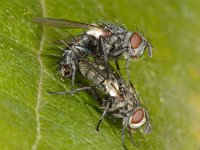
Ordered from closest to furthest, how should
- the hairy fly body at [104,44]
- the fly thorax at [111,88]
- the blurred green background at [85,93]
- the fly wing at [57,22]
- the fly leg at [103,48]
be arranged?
the blurred green background at [85,93], the fly wing at [57,22], the fly thorax at [111,88], the fly leg at [103,48], the hairy fly body at [104,44]

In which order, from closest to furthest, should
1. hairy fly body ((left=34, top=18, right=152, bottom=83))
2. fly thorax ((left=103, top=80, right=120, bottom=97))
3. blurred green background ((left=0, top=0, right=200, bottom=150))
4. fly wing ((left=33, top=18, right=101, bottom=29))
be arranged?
blurred green background ((left=0, top=0, right=200, bottom=150)), fly wing ((left=33, top=18, right=101, bottom=29)), fly thorax ((left=103, top=80, right=120, bottom=97)), hairy fly body ((left=34, top=18, right=152, bottom=83))

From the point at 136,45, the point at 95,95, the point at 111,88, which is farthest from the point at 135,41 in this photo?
the point at 95,95

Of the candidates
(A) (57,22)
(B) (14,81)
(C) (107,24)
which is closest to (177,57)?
(C) (107,24)

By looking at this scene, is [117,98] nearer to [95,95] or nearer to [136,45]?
[95,95]

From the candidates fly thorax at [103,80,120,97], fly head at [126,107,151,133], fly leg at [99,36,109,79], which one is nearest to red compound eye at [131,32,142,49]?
fly leg at [99,36,109,79]

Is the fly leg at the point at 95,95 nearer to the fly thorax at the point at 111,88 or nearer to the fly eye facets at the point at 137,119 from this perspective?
the fly thorax at the point at 111,88

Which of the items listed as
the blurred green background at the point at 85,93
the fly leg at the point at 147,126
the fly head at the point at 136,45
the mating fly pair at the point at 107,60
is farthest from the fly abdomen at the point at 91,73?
the fly leg at the point at 147,126

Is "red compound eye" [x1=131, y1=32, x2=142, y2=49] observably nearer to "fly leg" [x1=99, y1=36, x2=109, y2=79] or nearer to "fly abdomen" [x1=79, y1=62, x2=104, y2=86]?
"fly leg" [x1=99, y1=36, x2=109, y2=79]
